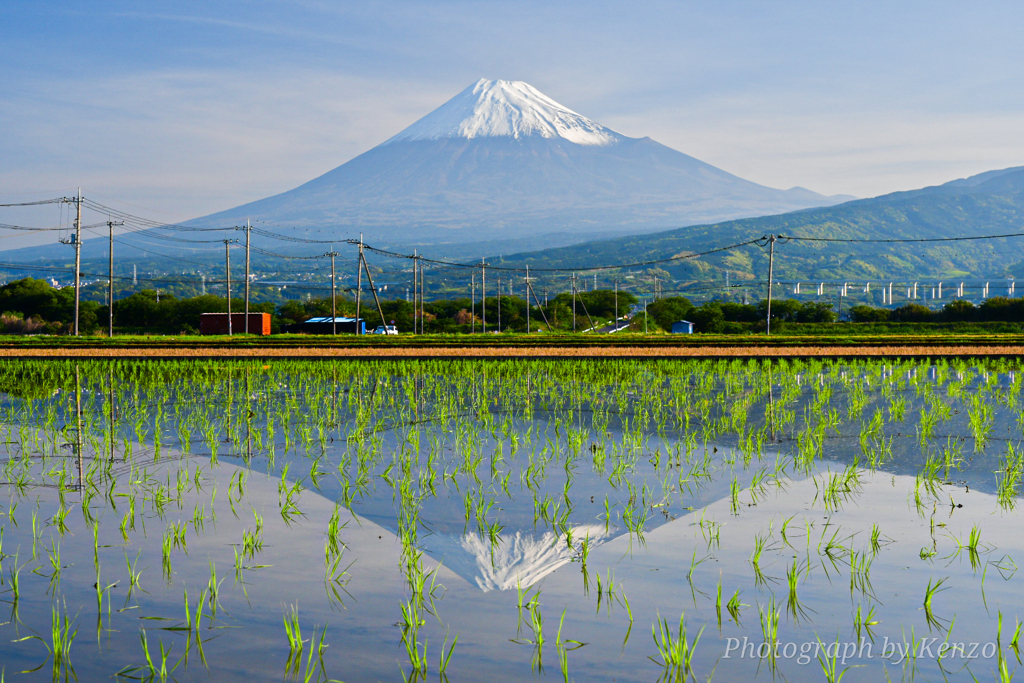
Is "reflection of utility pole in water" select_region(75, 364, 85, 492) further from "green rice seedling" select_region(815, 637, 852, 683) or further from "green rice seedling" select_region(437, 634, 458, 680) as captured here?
"green rice seedling" select_region(815, 637, 852, 683)

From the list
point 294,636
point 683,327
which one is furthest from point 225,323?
point 294,636

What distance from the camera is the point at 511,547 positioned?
5777mm

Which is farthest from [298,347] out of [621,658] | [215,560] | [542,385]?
[621,658]

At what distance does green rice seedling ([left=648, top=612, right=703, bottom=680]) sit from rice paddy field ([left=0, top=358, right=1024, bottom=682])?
15mm

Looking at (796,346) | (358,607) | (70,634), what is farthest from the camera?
(796,346)

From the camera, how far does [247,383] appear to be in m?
18.8

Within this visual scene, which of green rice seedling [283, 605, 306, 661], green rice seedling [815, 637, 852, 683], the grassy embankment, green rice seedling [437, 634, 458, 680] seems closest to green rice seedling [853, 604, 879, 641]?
green rice seedling [815, 637, 852, 683]

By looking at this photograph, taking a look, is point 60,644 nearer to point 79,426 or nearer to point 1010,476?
point 1010,476

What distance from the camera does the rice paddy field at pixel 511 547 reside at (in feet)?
13.2

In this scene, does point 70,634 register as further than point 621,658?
Yes

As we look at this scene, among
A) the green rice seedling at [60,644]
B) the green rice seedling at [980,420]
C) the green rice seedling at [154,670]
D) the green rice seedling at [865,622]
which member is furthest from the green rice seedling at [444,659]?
the green rice seedling at [980,420]

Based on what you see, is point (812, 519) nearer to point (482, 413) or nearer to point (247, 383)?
point (482, 413)

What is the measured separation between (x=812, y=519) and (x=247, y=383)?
15015mm

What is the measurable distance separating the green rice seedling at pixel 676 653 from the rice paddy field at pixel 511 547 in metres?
0.02
